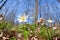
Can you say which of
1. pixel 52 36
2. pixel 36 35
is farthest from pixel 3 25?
pixel 52 36

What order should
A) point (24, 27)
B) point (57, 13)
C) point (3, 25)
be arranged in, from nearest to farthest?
point (3, 25)
point (24, 27)
point (57, 13)

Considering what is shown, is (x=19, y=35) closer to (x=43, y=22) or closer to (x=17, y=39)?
(x=17, y=39)

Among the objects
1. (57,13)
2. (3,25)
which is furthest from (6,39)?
(57,13)

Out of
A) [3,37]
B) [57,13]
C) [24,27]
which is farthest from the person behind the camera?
[57,13]

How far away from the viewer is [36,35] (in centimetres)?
210

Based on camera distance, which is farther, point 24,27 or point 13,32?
point 24,27

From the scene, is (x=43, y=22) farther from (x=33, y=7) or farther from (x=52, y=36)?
(x=33, y=7)

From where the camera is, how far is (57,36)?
2070 mm

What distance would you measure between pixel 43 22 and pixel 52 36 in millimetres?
231

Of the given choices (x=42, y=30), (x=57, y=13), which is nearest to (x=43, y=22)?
(x=42, y=30)

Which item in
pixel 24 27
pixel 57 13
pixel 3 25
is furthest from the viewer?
pixel 57 13

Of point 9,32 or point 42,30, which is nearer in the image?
point 9,32

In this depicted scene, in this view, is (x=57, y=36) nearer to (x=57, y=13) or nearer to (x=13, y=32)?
(x=13, y=32)

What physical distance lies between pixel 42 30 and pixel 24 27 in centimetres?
25
